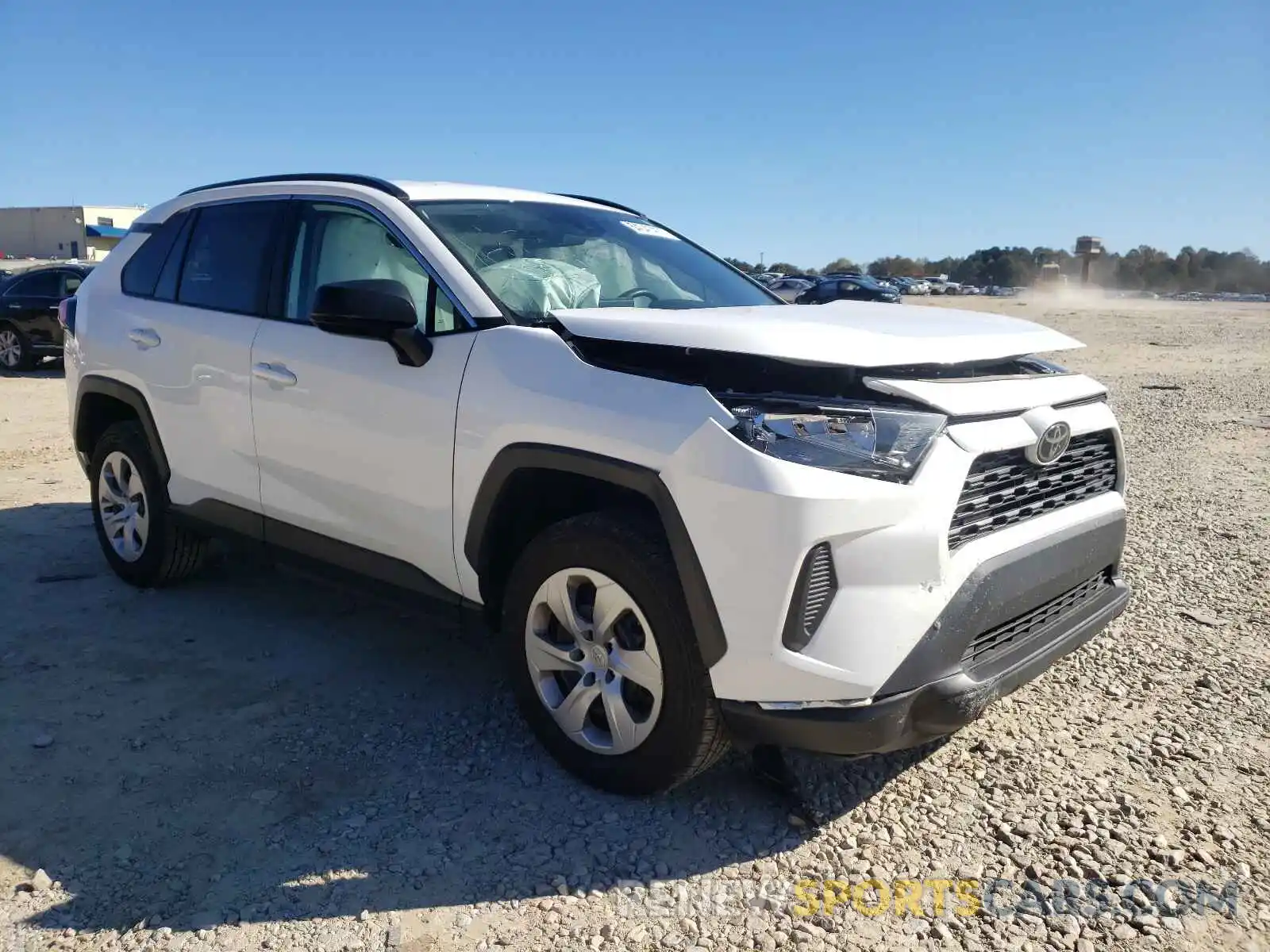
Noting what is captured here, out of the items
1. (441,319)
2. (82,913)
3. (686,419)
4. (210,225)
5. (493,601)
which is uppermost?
(210,225)

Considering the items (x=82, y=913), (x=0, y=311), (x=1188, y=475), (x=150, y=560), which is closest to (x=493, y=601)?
(x=82, y=913)

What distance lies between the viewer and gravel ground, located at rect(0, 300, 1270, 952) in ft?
8.27

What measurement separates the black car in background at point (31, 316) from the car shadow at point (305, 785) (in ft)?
40.9

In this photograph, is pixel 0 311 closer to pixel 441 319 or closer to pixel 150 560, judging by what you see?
pixel 150 560

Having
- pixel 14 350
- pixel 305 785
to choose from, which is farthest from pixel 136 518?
pixel 14 350

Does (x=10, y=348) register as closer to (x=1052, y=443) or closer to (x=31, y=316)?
(x=31, y=316)

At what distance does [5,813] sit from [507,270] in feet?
7.69

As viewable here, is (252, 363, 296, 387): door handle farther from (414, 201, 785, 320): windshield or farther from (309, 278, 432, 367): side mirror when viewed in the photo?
(414, 201, 785, 320): windshield

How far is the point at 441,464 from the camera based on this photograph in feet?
10.8

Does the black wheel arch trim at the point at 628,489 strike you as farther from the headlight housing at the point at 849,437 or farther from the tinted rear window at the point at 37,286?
the tinted rear window at the point at 37,286

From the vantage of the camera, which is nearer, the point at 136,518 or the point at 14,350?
the point at 136,518

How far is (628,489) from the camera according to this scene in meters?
2.86

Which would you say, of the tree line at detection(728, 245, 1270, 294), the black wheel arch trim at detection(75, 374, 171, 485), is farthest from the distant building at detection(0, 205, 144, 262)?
the black wheel arch trim at detection(75, 374, 171, 485)

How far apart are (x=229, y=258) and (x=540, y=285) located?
1716 mm
